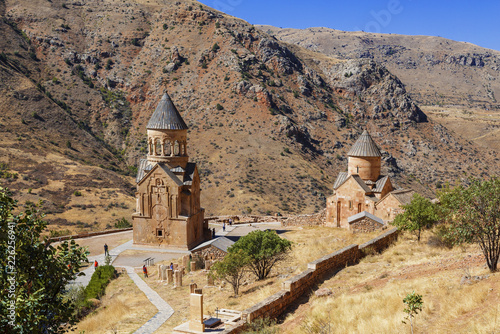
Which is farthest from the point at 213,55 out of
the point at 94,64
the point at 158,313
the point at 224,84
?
the point at 158,313

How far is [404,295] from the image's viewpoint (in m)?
10.8

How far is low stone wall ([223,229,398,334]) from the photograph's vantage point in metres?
11.7

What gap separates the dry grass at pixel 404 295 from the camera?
8.85 metres

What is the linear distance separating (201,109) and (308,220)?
1521 inches

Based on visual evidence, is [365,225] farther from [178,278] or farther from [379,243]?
[178,278]

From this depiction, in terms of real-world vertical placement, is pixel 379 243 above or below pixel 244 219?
above

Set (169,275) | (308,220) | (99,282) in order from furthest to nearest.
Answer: (308,220)
(99,282)
(169,275)

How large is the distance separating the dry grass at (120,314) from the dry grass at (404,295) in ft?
21.1

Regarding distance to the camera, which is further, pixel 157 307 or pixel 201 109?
pixel 201 109

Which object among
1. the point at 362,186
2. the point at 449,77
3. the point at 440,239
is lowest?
the point at 440,239

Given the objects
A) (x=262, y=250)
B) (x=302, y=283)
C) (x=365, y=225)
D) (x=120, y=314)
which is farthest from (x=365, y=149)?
(x=120, y=314)

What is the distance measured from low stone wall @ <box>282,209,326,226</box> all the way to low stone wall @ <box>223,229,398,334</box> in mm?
17152

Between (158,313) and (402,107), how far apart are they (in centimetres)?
7518

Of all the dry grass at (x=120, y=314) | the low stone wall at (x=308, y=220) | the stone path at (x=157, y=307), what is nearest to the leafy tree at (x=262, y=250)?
the stone path at (x=157, y=307)
